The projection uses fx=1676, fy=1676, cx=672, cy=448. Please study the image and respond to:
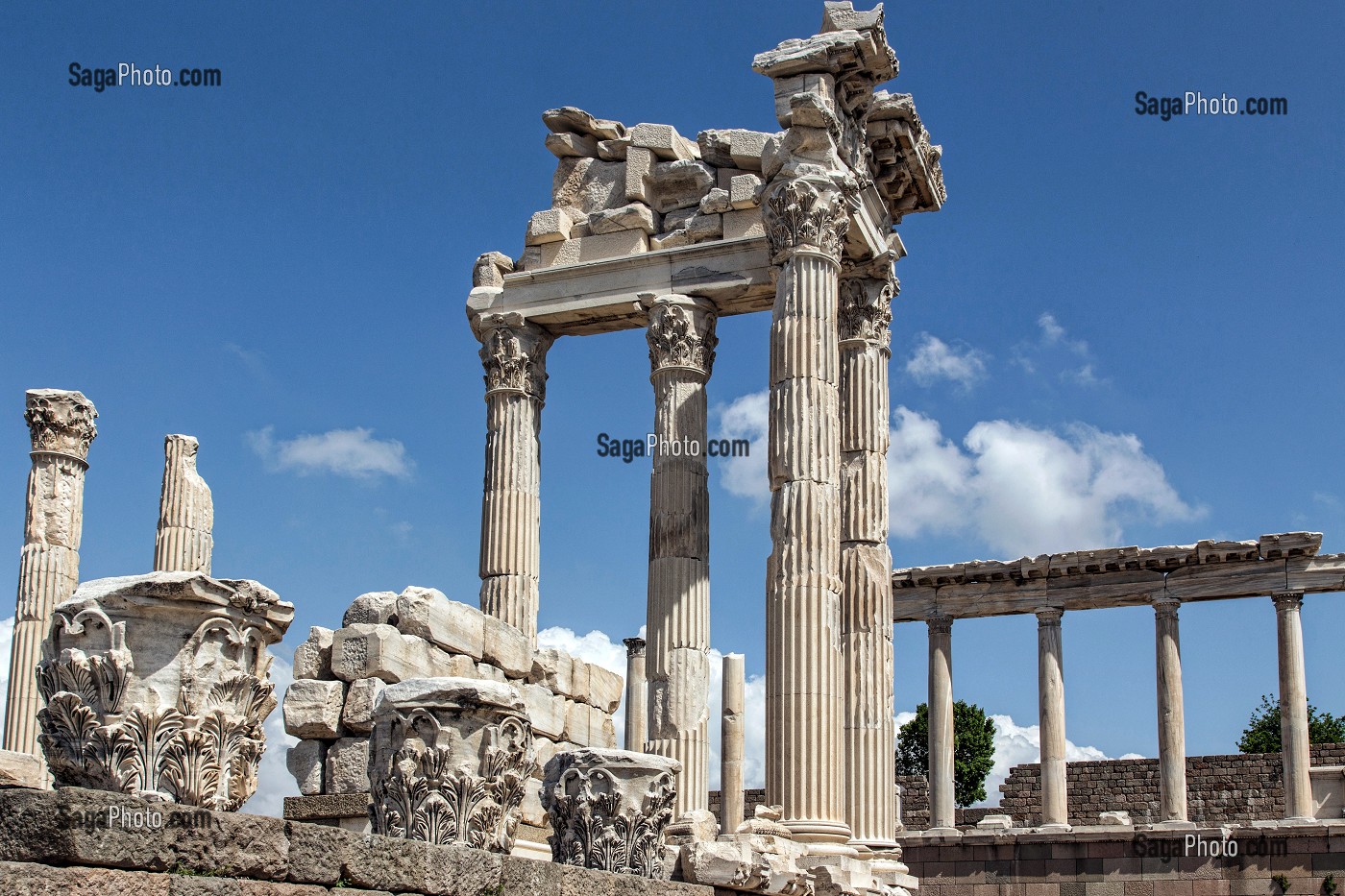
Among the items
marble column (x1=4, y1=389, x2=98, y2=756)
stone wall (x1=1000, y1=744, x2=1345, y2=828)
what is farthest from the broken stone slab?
stone wall (x1=1000, y1=744, x2=1345, y2=828)

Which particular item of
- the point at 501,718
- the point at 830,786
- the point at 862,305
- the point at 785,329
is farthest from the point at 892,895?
the point at 501,718

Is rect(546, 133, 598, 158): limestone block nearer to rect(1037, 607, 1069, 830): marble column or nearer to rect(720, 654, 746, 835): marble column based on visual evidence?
rect(720, 654, 746, 835): marble column

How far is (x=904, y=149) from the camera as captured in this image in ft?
79.9

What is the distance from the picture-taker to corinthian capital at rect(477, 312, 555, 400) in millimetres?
24984

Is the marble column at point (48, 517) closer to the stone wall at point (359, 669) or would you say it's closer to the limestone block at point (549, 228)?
the limestone block at point (549, 228)

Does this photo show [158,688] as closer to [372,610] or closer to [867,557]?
[372,610]

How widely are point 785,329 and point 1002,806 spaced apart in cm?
2260

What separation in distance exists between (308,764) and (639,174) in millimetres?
13466

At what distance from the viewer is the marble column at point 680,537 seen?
73.3ft

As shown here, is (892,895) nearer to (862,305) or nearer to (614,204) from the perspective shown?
(862,305)

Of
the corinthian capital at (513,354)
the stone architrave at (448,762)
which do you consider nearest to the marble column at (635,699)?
the corinthian capital at (513,354)

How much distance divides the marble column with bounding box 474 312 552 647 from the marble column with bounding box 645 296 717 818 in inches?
77.4

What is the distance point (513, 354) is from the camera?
25016mm

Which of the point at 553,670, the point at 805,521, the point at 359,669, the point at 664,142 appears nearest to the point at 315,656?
the point at 359,669
